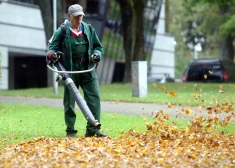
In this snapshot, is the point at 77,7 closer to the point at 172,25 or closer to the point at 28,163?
the point at 28,163

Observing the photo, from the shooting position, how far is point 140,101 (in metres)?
20.2

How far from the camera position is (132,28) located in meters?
36.0

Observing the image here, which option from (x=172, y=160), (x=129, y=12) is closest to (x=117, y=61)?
(x=129, y=12)

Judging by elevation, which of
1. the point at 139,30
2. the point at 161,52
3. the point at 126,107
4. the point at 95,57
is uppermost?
the point at 139,30

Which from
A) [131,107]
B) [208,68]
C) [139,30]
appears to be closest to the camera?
[131,107]

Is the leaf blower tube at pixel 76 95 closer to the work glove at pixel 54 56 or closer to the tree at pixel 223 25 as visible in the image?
the work glove at pixel 54 56

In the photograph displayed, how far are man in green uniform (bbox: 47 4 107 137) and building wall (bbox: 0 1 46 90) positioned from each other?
31455 mm

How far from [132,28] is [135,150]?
87.8 ft

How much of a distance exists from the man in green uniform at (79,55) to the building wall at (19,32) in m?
31.5

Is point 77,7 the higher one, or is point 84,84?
point 77,7

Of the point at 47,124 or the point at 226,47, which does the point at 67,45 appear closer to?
the point at 47,124

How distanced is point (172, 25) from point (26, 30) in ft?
107

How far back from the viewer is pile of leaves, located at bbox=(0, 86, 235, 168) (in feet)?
27.9

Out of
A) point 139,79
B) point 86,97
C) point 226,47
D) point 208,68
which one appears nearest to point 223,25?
point 226,47
